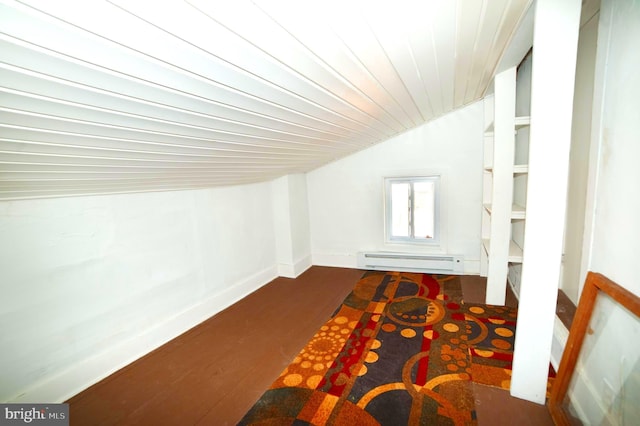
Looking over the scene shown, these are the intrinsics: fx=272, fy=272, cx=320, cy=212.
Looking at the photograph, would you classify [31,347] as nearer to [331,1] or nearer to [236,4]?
[236,4]

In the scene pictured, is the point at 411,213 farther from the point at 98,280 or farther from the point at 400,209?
the point at 98,280

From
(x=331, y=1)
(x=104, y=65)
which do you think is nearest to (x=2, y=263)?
(x=104, y=65)

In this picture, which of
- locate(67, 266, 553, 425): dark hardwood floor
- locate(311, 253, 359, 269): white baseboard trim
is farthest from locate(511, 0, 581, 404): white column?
locate(311, 253, 359, 269): white baseboard trim

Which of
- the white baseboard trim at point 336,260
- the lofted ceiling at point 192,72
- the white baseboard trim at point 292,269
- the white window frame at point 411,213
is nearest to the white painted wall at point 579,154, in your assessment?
the lofted ceiling at point 192,72

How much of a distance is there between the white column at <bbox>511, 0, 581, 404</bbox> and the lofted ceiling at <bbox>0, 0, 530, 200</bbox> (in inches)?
8.5

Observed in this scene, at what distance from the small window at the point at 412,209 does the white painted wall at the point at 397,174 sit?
0.09 metres

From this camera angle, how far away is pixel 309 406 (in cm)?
158

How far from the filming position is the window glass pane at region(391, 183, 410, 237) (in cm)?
355

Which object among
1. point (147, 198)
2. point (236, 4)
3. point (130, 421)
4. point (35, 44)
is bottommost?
point (130, 421)

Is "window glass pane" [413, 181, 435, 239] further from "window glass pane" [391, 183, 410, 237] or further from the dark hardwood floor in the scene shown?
the dark hardwood floor

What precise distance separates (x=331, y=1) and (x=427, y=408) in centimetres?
195

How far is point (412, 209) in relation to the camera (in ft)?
11.5

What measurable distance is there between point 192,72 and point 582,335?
6.77 ft

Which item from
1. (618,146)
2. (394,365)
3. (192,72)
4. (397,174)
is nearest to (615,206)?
(618,146)
